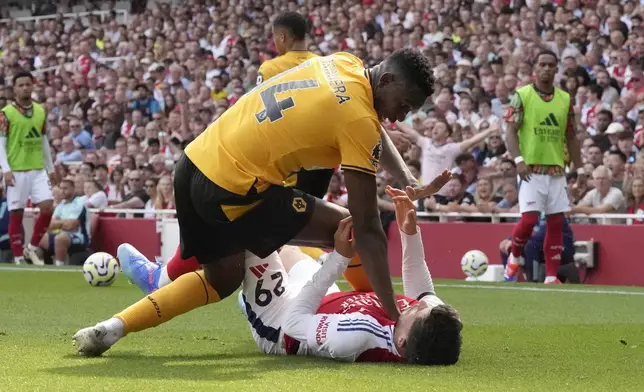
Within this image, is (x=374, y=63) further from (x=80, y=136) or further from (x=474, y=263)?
(x=474, y=263)

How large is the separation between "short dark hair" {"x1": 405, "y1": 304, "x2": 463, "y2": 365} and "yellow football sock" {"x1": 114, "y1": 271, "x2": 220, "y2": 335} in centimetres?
119

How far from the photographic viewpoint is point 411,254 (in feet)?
21.8

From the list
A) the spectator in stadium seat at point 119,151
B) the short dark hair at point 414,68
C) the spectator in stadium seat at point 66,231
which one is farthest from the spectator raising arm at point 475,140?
the short dark hair at point 414,68

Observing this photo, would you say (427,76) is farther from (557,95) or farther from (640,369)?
(557,95)

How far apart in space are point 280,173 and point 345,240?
0.49 metres

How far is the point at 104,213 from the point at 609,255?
8140mm

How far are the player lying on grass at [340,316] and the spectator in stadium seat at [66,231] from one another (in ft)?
37.7

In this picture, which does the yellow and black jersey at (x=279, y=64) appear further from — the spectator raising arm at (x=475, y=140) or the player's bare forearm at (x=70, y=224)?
the player's bare forearm at (x=70, y=224)

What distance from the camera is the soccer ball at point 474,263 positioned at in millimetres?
14391

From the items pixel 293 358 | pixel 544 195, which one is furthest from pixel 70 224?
pixel 293 358

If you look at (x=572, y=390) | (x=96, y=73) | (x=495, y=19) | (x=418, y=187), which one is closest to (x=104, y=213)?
(x=495, y=19)

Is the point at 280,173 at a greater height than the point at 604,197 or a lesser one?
greater

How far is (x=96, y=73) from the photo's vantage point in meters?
26.8

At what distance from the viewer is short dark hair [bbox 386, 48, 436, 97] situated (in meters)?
6.09
